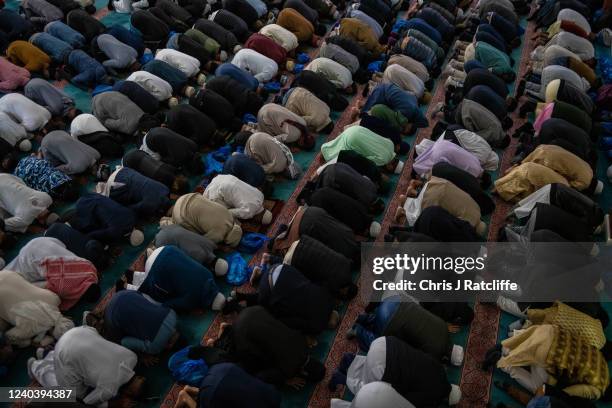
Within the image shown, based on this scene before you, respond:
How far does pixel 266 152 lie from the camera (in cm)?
624

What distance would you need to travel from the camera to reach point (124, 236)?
18.4 feet

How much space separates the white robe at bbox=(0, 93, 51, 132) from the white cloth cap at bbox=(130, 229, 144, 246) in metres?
2.11

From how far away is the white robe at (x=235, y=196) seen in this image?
5672 millimetres

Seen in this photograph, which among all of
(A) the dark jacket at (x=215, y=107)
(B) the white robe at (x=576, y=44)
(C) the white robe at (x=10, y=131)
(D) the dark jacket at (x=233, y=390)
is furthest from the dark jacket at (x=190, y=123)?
(B) the white robe at (x=576, y=44)

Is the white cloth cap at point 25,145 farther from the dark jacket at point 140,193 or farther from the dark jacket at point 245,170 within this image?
the dark jacket at point 245,170

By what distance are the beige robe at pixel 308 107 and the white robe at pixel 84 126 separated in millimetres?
2199

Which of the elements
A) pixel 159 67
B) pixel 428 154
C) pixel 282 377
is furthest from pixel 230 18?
pixel 282 377

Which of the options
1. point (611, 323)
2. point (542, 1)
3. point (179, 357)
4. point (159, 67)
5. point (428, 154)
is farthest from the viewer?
point (542, 1)

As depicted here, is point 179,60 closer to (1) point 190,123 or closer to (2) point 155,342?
(1) point 190,123

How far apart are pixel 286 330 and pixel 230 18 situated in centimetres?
541

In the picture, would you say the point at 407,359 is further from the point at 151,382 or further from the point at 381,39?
the point at 381,39

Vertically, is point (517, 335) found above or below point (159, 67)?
below

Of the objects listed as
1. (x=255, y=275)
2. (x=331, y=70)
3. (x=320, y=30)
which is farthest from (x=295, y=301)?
(x=320, y=30)

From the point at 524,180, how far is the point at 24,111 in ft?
18.4
